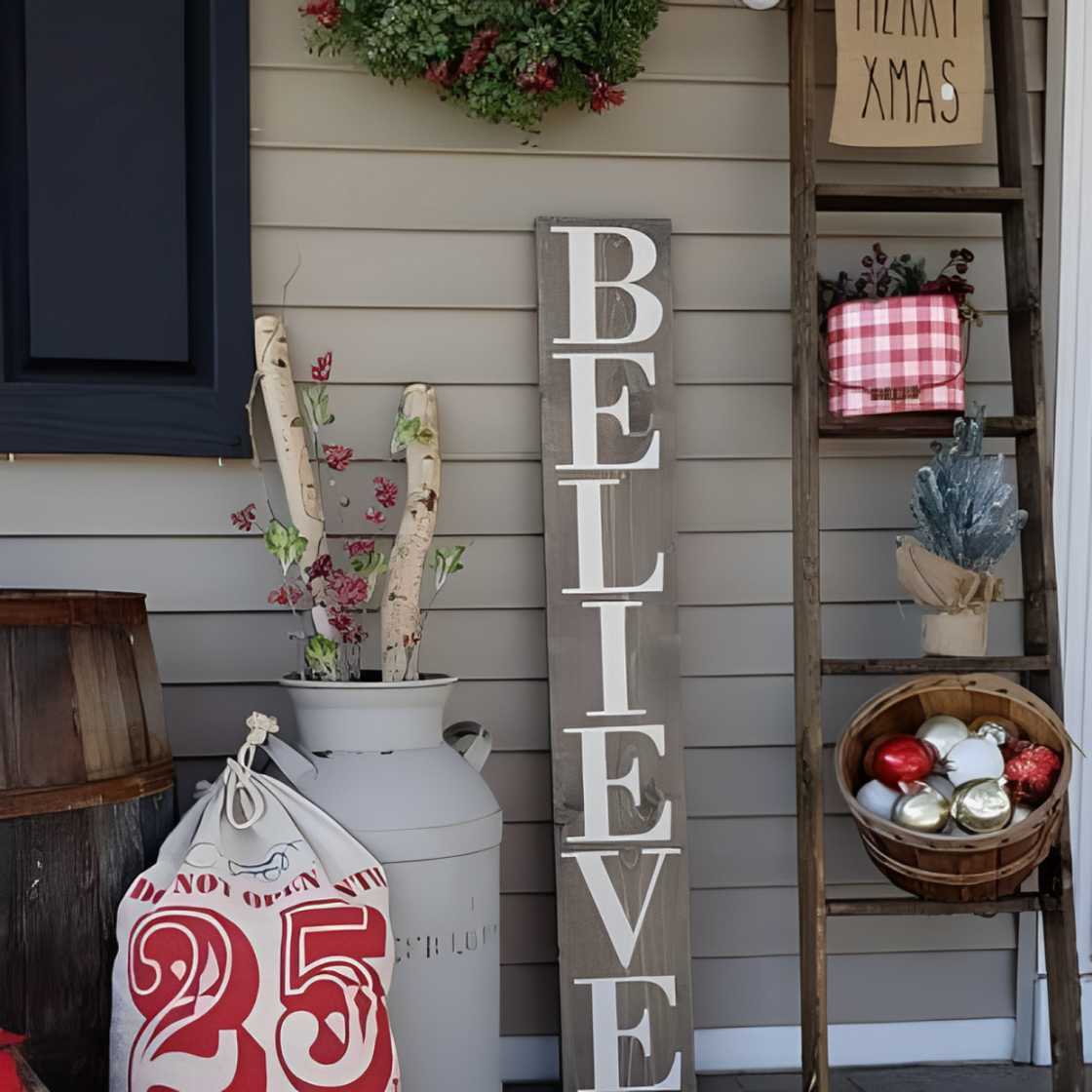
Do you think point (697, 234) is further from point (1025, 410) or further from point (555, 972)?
point (555, 972)

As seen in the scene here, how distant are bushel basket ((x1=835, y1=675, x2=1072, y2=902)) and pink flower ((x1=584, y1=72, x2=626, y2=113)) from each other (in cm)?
108

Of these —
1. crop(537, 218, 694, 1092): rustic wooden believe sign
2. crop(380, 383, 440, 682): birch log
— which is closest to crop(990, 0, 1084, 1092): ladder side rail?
crop(537, 218, 694, 1092): rustic wooden believe sign

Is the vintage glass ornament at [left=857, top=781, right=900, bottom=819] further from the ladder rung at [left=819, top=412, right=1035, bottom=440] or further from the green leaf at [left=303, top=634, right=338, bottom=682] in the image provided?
the green leaf at [left=303, top=634, right=338, bottom=682]

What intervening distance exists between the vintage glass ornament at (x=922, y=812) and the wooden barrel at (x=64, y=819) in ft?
3.62

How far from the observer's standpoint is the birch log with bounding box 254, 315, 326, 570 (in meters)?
2.00

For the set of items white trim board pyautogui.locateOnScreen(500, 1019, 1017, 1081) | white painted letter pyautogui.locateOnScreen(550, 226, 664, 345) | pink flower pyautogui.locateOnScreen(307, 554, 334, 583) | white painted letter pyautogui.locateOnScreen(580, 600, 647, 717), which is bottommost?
white trim board pyautogui.locateOnScreen(500, 1019, 1017, 1081)

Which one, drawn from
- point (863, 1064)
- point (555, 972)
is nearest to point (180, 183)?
point (555, 972)

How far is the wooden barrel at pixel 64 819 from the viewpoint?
1.58m

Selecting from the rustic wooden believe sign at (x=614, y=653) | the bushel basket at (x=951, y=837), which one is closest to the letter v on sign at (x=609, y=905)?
the rustic wooden believe sign at (x=614, y=653)

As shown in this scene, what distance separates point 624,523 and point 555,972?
32.3 inches

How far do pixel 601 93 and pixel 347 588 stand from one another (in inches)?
36.8

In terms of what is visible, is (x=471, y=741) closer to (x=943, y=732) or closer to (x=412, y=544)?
(x=412, y=544)

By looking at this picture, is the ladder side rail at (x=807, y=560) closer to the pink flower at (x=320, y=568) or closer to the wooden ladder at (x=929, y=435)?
the wooden ladder at (x=929, y=435)

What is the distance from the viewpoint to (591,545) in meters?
2.16
